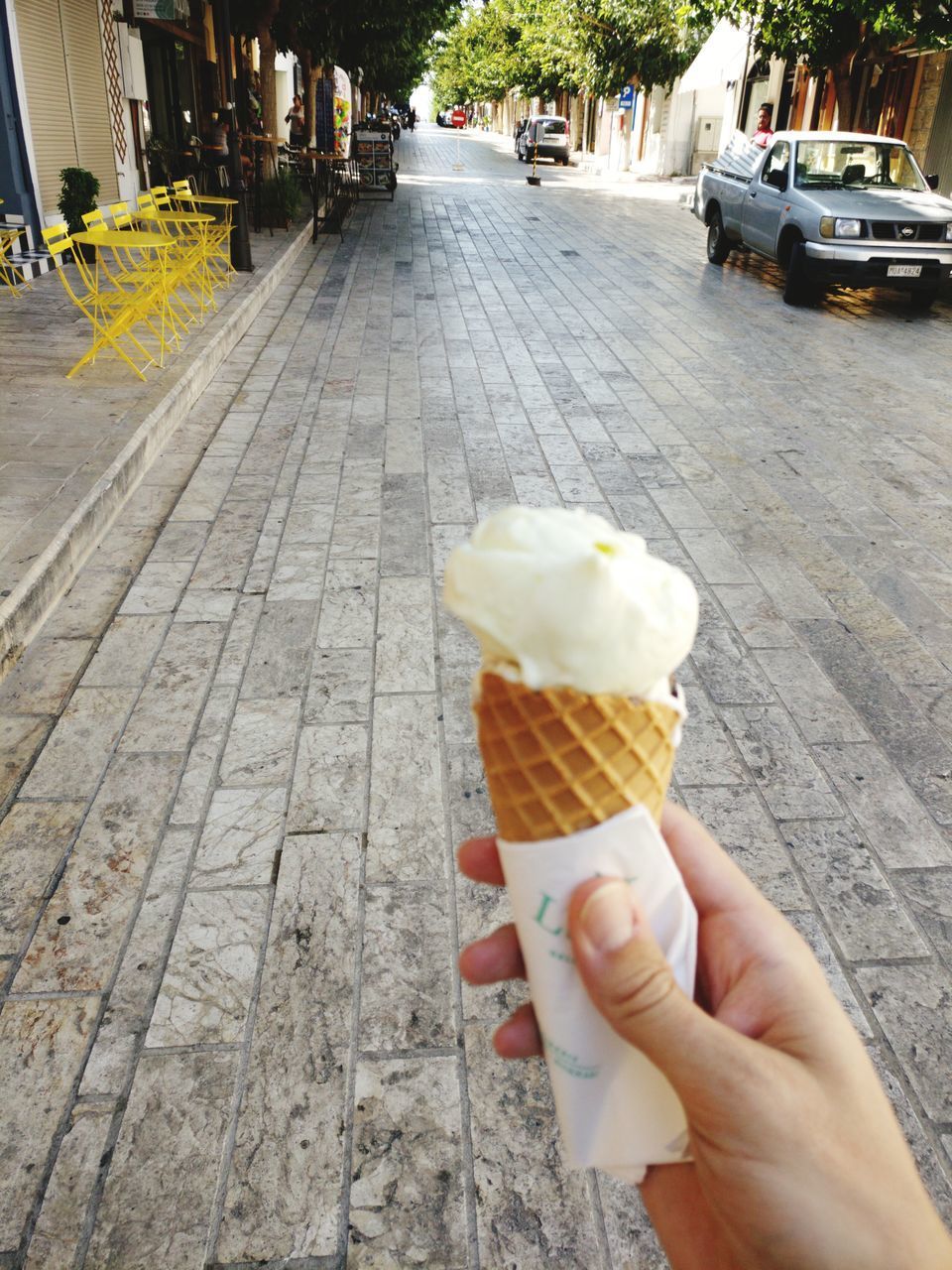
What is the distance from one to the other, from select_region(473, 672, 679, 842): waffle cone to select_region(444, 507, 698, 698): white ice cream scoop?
0.11 ft

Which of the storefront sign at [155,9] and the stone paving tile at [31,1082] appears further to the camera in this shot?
the storefront sign at [155,9]

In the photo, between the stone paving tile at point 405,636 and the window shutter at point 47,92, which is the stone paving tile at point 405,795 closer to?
the stone paving tile at point 405,636

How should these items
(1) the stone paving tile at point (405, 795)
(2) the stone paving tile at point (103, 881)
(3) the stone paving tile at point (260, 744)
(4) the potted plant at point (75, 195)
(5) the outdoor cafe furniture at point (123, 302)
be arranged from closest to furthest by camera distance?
1. (2) the stone paving tile at point (103, 881)
2. (1) the stone paving tile at point (405, 795)
3. (3) the stone paving tile at point (260, 744)
4. (5) the outdoor cafe furniture at point (123, 302)
5. (4) the potted plant at point (75, 195)

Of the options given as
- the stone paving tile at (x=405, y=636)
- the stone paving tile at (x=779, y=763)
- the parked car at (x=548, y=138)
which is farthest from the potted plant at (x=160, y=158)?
the parked car at (x=548, y=138)

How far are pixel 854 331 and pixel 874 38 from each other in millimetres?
10619

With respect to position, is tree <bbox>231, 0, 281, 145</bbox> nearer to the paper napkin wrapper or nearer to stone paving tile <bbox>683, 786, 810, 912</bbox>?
stone paving tile <bbox>683, 786, 810, 912</bbox>

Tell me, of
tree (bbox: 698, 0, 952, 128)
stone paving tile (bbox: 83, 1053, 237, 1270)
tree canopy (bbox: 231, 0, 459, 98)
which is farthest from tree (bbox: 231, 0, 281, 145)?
stone paving tile (bbox: 83, 1053, 237, 1270)

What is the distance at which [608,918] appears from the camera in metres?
1.34

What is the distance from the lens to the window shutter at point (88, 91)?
1520cm

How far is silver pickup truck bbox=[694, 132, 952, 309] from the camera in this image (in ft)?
39.4

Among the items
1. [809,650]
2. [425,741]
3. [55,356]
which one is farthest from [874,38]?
[425,741]

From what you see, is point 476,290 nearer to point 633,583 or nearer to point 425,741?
point 425,741

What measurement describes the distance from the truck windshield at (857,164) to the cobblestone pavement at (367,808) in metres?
6.86

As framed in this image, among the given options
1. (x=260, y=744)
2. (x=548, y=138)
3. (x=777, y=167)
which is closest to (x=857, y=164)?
(x=777, y=167)
